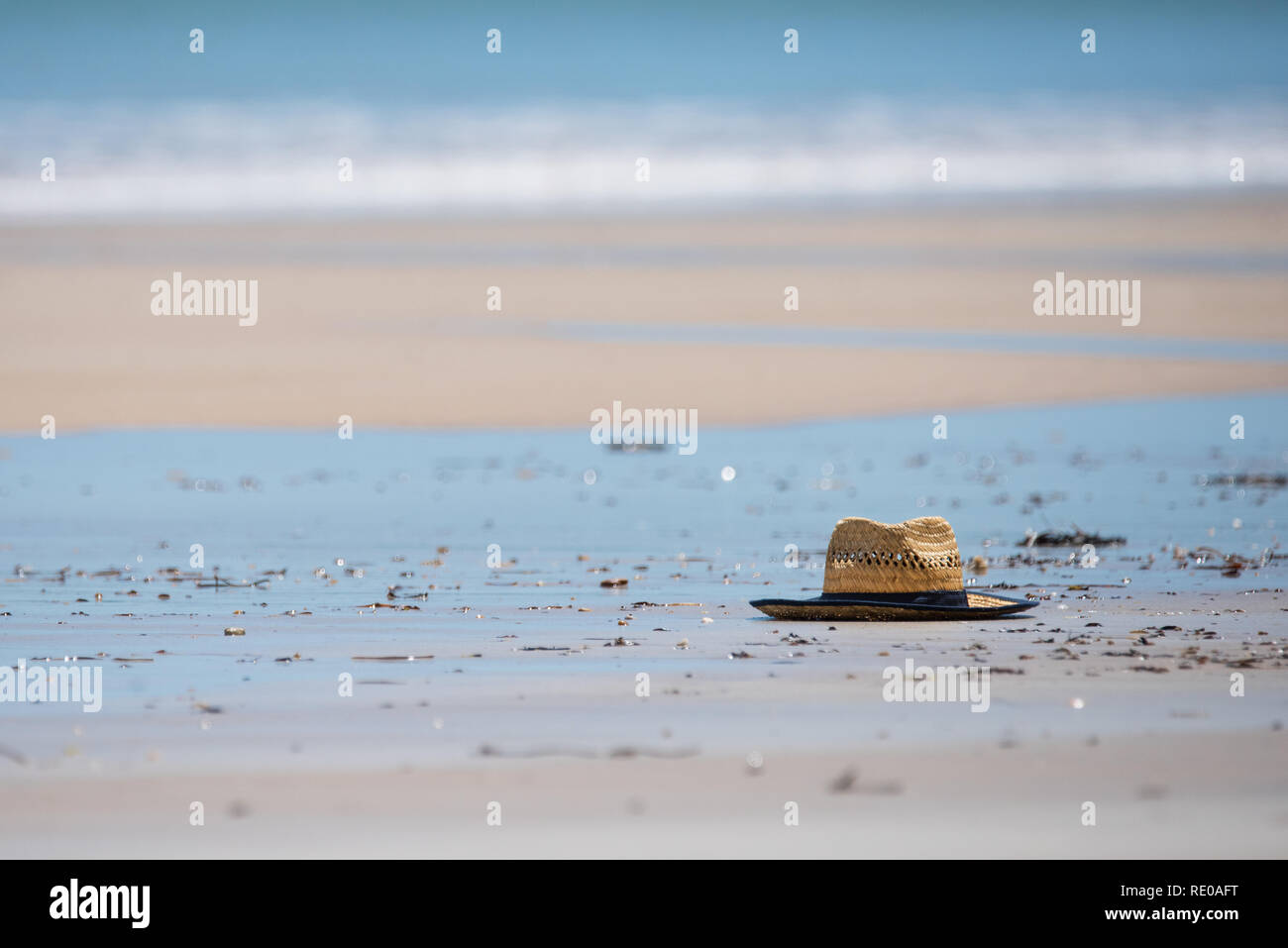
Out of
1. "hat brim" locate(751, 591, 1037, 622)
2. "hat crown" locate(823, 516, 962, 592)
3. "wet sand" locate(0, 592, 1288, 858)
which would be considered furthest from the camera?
"hat crown" locate(823, 516, 962, 592)

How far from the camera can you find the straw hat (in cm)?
1664

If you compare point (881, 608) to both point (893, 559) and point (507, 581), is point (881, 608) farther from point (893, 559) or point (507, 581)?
point (507, 581)

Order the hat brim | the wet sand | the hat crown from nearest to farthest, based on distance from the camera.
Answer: the wet sand
the hat brim
the hat crown

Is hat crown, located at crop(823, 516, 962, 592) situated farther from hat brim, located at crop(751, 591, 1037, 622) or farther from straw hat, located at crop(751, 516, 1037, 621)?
hat brim, located at crop(751, 591, 1037, 622)

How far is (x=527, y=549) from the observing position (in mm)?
27281

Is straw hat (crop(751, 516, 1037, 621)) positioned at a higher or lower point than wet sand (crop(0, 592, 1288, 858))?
higher

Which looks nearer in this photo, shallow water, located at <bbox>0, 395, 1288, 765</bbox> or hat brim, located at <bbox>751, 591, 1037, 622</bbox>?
shallow water, located at <bbox>0, 395, 1288, 765</bbox>

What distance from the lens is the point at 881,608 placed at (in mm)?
16578

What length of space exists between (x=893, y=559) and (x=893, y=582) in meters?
0.23

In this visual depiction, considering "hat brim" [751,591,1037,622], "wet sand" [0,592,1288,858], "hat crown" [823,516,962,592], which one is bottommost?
"wet sand" [0,592,1288,858]

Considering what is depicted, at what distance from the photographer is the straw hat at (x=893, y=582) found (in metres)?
16.6

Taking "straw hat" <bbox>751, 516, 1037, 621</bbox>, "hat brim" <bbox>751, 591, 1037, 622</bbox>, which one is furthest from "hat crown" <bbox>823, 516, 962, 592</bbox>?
"hat brim" <bbox>751, 591, 1037, 622</bbox>
